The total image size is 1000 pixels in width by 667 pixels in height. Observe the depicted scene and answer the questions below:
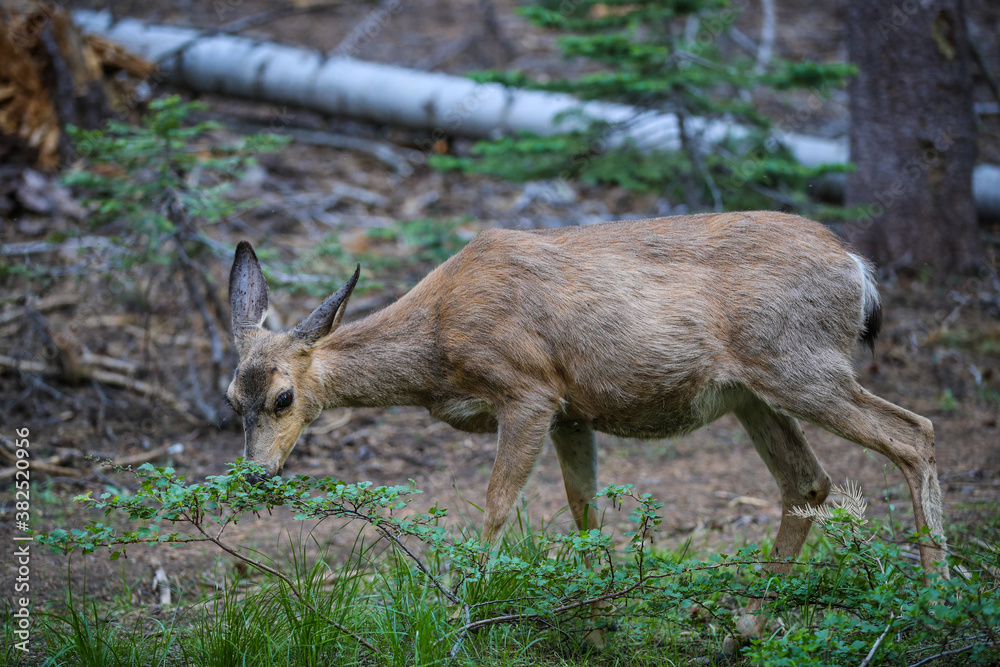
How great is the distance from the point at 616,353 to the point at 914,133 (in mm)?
6860

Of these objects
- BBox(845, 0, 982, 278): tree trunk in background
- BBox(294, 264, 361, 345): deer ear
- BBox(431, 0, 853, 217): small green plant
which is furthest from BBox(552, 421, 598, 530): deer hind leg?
BBox(845, 0, 982, 278): tree trunk in background

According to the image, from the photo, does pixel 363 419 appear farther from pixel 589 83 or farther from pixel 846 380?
pixel 846 380

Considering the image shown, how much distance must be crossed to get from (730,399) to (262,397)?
2.80 m

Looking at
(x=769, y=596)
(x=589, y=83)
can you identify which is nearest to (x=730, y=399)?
(x=769, y=596)

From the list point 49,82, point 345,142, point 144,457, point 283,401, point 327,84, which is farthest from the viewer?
point 345,142

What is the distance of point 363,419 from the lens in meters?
9.05

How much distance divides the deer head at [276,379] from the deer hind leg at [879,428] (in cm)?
273

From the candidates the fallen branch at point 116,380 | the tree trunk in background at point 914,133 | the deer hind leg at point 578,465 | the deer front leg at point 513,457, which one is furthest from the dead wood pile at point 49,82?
the tree trunk in background at point 914,133

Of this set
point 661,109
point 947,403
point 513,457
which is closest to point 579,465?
point 513,457

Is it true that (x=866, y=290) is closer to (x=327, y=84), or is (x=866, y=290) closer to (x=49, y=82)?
(x=49, y=82)

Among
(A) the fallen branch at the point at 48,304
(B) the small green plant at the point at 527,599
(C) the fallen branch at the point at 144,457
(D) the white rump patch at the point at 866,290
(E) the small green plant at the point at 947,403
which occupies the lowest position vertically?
(C) the fallen branch at the point at 144,457

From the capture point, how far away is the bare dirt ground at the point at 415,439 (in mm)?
6539

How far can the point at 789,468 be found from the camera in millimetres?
5438

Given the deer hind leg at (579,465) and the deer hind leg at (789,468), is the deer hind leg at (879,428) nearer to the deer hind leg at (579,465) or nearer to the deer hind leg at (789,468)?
the deer hind leg at (789,468)
